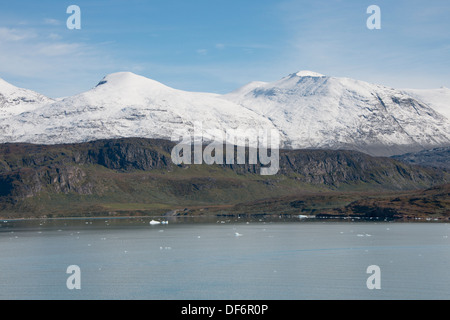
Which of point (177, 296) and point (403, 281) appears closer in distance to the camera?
point (177, 296)

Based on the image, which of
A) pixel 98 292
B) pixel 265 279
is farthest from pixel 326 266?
pixel 98 292

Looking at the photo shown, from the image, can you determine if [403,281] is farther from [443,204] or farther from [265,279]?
[443,204]

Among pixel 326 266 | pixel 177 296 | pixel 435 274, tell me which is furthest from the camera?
pixel 326 266

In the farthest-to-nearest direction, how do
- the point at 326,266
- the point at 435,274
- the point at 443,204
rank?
the point at 443,204 < the point at 326,266 < the point at 435,274

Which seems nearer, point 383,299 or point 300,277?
point 383,299

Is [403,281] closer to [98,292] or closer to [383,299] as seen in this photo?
[383,299]

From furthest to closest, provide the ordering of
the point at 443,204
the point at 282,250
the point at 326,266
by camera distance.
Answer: the point at 443,204 → the point at 282,250 → the point at 326,266
